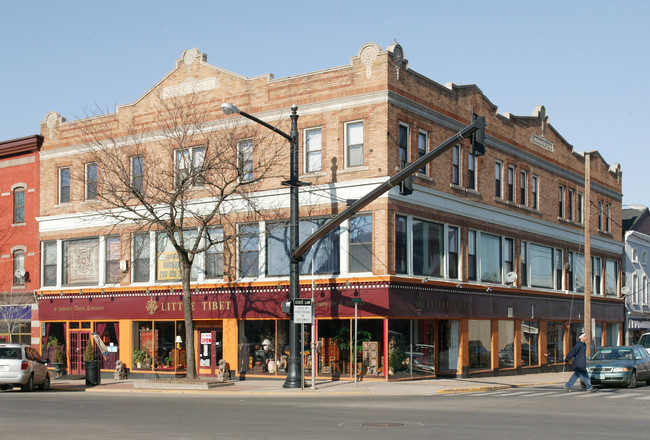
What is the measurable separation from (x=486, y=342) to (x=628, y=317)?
19172 mm

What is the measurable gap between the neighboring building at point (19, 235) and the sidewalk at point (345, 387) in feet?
27.1

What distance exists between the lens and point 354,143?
30.5 metres

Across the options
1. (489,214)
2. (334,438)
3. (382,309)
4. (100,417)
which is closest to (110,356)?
(382,309)

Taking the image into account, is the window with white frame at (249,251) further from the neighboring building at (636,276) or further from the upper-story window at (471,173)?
the neighboring building at (636,276)

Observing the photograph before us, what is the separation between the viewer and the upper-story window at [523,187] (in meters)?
39.2

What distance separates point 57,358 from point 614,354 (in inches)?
919

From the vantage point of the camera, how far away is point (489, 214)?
36.2 m

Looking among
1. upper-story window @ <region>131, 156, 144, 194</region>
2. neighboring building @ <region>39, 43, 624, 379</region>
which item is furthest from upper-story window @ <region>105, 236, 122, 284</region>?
upper-story window @ <region>131, 156, 144, 194</region>

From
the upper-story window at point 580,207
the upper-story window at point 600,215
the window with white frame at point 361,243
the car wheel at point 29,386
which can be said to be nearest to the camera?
the car wheel at point 29,386

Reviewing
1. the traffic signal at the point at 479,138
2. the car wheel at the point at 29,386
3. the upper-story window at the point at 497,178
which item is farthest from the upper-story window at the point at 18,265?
the traffic signal at the point at 479,138

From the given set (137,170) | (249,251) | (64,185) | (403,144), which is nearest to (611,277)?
(403,144)

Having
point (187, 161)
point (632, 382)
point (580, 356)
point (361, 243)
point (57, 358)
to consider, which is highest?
point (187, 161)

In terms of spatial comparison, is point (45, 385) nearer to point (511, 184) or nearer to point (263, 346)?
point (263, 346)

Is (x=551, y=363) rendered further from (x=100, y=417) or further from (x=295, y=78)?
(x=100, y=417)
